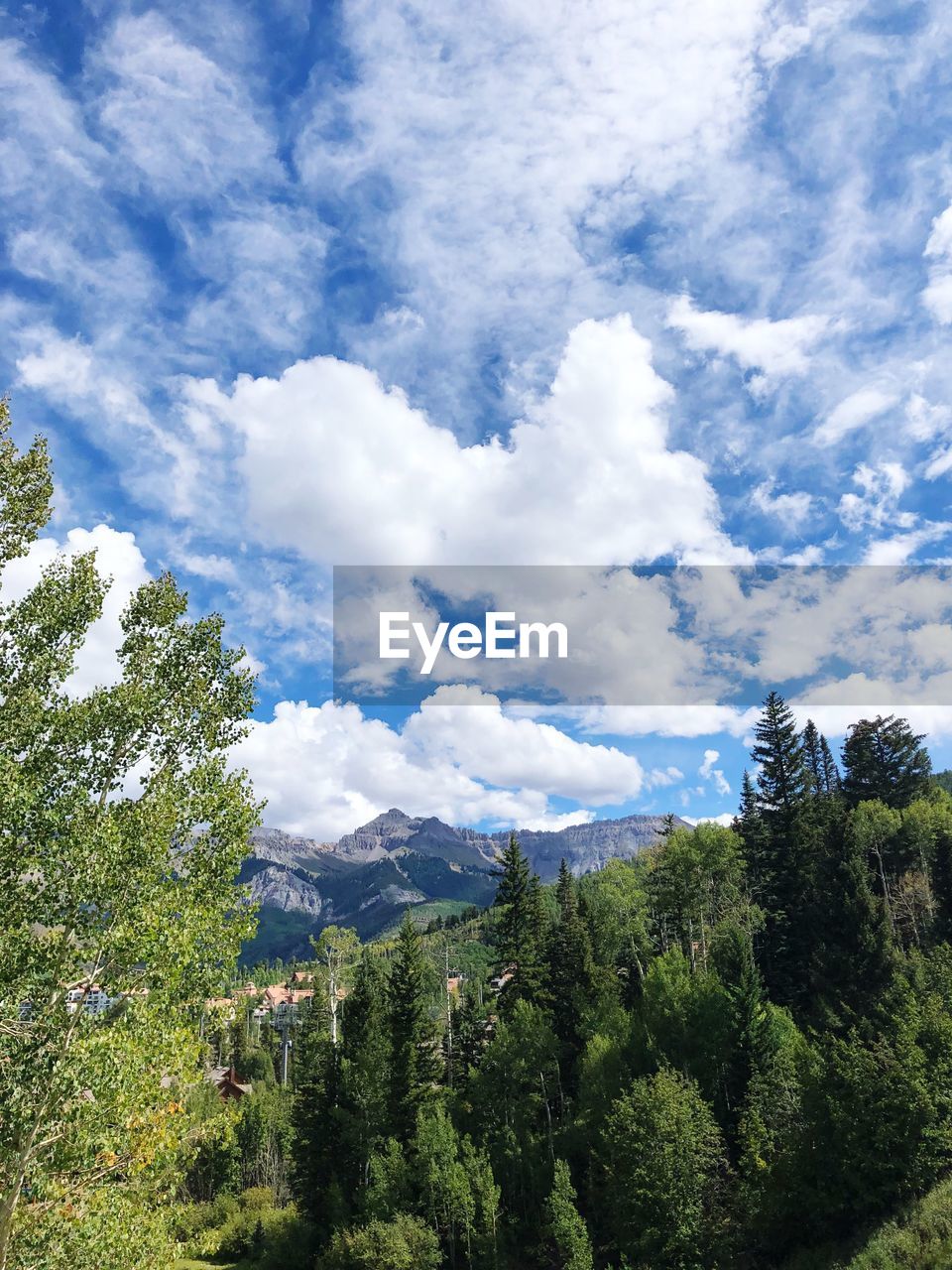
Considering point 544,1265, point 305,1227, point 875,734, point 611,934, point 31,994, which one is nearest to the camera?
point 31,994

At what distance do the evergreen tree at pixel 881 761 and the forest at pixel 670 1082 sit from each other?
12.3 inches

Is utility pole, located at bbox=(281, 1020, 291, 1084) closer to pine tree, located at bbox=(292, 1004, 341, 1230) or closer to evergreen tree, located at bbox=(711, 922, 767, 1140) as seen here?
pine tree, located at bbox=(292, 1004, 341, 1230)

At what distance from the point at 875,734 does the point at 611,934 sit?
3850cm

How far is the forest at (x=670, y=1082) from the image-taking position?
34531mm

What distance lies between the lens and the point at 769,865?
65.0 metres

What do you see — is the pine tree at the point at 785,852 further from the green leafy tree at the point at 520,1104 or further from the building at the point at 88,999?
the building at the point at 88,999

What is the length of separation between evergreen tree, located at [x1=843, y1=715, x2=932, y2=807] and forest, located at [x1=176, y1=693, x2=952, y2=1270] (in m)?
0.31

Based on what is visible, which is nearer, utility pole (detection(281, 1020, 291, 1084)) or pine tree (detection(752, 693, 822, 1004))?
pine tree (detection(752, 693, 822, 1004))

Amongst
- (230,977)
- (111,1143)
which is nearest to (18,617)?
(230,977)

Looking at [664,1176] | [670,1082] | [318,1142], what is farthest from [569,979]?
[664,1176]

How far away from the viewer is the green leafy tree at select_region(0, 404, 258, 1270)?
12141 millimetres

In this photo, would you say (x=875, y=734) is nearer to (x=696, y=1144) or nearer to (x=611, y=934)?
(x=611, y=934)

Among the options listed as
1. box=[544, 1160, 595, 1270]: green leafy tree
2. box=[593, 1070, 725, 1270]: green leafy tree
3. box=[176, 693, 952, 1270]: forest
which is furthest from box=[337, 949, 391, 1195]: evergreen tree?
box=[593, 1070, 725, 1270]: green leafy tree

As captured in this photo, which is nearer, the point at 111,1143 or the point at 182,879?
the point at 111,1143
